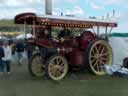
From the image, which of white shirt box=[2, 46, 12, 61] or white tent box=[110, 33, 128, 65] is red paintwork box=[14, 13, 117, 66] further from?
white tent box=[110, 33, 128, 65]

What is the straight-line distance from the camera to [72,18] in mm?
17766

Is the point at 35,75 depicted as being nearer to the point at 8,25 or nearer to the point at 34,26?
the point at 34,26

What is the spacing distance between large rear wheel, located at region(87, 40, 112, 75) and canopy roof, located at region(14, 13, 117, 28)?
898 mm

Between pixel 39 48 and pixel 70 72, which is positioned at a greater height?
pixel 39 48

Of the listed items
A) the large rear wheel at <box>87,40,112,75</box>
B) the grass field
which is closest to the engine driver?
the large rear wheel at <box>87,40,112,75</box>

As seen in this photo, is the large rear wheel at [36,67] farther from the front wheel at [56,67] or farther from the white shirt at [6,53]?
the white shirt at [6,53]

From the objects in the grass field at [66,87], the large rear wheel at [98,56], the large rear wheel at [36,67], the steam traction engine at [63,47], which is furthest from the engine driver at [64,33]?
the grass field at [66,87]

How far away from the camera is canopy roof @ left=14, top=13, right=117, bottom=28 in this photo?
16625 mm

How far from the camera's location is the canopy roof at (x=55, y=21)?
655 inches

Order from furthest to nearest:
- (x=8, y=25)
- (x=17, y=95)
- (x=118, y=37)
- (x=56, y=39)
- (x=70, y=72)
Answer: (x=8, y=25), (x=118, y=37), (x=70, y=72), (x=56, y=39), (x=17, y=95)

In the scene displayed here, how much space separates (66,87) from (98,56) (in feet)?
14.5

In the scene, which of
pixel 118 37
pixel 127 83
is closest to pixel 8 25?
pixel 118 37

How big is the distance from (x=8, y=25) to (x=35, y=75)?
56688 mm

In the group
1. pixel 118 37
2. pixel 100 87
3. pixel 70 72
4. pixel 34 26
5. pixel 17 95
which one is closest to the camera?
pixel 17 95
